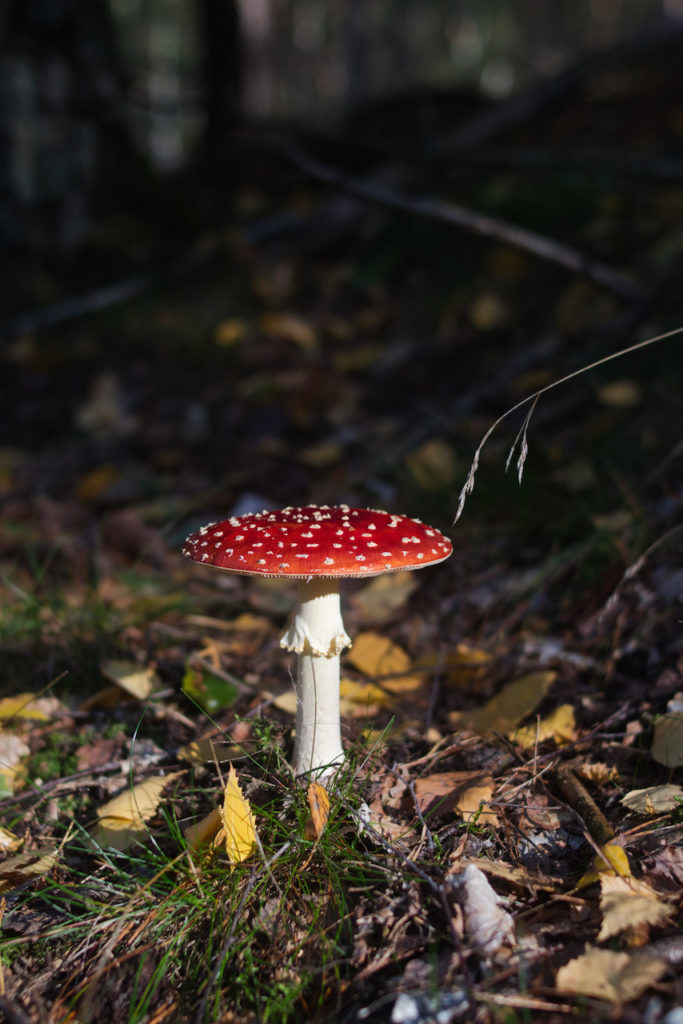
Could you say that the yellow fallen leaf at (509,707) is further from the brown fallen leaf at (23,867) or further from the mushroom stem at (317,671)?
the brown fallen leaf at (23,867)

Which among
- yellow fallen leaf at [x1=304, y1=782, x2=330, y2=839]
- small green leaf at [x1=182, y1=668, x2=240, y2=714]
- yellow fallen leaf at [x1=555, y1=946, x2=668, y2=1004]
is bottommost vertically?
small green leaf at [x1=182, y1=668, x2=240, y2=714]

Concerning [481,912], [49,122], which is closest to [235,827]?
[481,912]

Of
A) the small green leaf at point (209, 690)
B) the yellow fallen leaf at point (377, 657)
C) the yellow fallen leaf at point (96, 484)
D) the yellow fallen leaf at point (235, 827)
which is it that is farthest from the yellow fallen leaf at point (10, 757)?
the yellow fallen leaf at point (96, 484)

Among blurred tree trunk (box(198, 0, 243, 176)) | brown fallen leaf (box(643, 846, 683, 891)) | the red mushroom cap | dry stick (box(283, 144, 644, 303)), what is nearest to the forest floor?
brown fallen leaf (box(643, 846, 683, 891))

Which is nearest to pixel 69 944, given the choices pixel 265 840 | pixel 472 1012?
pixel 265 840

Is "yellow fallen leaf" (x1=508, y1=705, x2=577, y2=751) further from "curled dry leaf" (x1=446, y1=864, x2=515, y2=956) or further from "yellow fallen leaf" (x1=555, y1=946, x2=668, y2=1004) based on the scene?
"yellow fallen leaf" (x1=555, y1=946, x2=668, y2=1004)

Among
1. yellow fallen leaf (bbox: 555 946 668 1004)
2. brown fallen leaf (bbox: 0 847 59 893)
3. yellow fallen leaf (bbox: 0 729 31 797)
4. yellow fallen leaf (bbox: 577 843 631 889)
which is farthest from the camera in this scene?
yellow fallen leaf (bbox: 0 729 31 797)

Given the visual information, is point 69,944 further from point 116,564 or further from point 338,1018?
point 116,564
